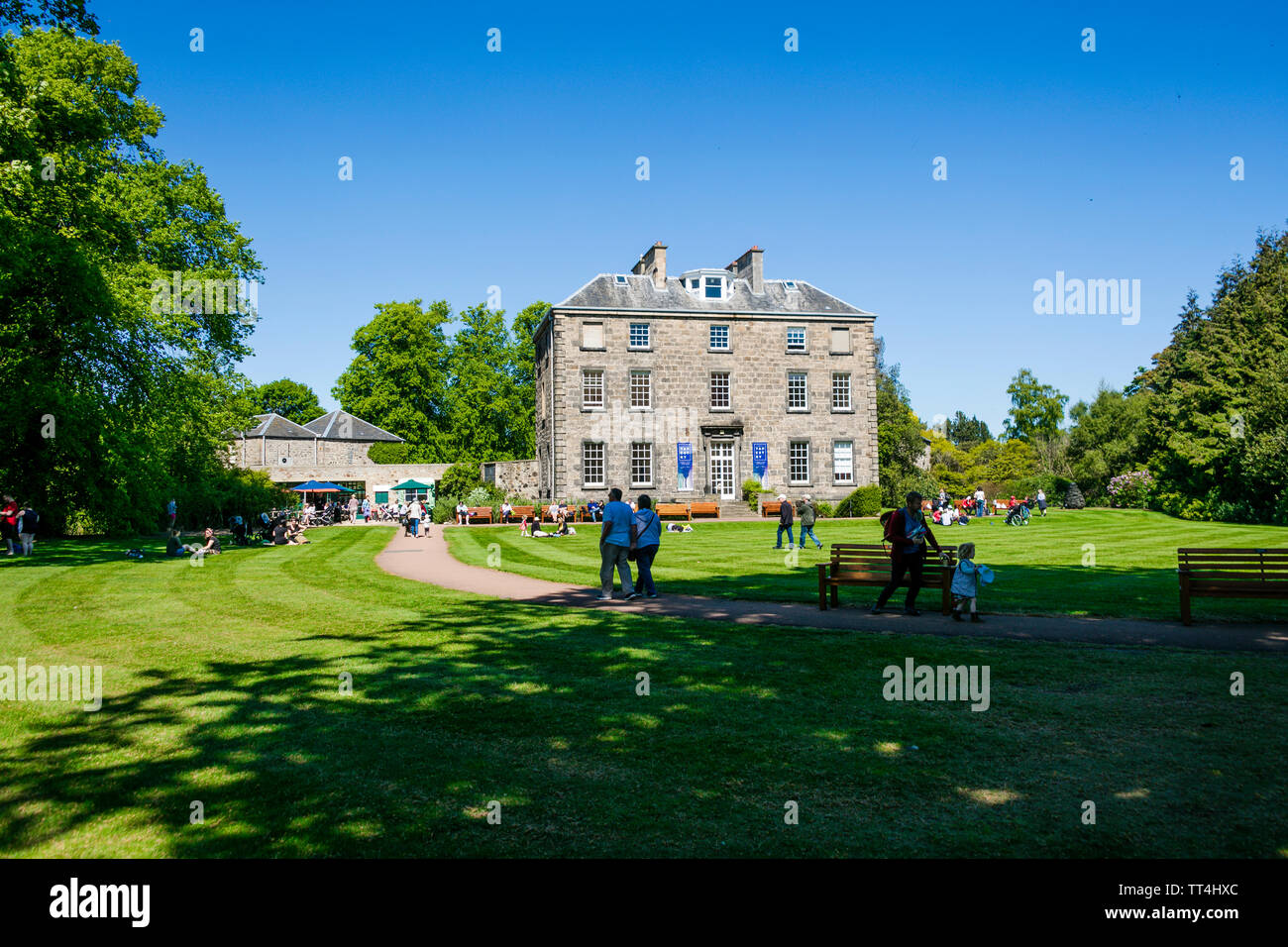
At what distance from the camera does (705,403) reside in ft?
148

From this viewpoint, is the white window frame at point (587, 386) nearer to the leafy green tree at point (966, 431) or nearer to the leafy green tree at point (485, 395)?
the leafy green tree at point (485, 395)

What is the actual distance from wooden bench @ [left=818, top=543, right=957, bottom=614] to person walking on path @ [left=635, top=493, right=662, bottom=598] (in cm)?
294

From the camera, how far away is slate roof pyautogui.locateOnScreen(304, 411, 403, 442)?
62812 mm

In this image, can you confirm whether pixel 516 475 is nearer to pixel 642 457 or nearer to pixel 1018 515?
pixel 642 457

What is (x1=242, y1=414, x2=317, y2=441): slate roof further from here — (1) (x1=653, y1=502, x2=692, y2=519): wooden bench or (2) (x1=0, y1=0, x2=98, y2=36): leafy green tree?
(2) (x1=0, y1=0, x2=98, y2=36): leafy green tree

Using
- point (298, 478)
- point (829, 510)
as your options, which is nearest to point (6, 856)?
point (829, 510)

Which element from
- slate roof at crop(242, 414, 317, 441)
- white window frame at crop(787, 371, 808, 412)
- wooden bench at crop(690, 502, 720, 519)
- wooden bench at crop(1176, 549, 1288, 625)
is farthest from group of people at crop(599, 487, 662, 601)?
slate roof at crop(242, 414, 317, 441)

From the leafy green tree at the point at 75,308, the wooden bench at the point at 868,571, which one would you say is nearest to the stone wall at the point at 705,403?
the leafy green tree at the point at 75,308

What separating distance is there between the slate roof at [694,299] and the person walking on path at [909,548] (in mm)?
34123

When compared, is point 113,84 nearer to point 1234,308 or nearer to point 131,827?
point 131,827

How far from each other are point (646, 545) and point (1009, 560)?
10.2 meters

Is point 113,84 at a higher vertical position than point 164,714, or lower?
higher
